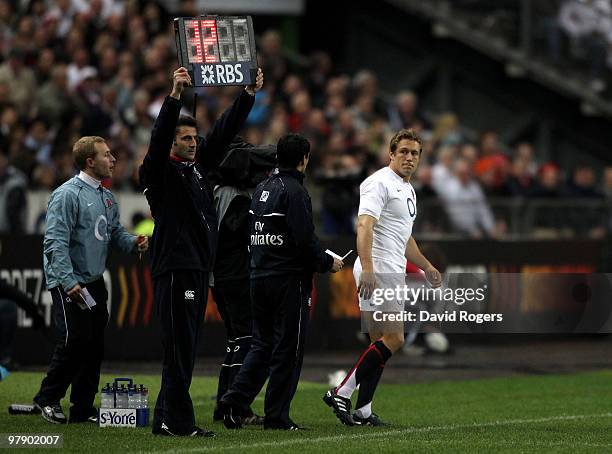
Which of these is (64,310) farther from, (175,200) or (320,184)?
(320,184)

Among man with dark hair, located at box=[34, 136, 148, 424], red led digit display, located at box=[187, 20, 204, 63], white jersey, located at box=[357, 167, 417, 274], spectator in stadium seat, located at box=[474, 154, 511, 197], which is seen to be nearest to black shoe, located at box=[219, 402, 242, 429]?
man with dark hair, located at box=[34, 136, 148, 424]

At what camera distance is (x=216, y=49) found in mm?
10773

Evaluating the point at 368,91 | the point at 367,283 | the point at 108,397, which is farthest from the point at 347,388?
the point at 368,91

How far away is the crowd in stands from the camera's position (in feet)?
64.3

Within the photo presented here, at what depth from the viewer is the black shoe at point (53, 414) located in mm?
11367

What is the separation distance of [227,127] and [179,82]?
0.90m

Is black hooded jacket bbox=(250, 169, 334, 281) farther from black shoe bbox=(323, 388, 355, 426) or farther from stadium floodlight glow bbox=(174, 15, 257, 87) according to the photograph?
black shoe bbox=(323, 388, 355, 426)

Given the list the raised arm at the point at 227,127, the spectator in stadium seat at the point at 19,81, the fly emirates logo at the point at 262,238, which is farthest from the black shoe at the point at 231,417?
the spectator in stadium seat at the point at 19,81

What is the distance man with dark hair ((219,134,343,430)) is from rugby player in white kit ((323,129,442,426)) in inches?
22.7

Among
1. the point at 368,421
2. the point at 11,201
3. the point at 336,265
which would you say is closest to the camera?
the point at 336,265

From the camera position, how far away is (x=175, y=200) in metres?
10.5

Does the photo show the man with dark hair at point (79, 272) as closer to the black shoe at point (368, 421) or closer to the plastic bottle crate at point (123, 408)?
the plastic bottle crate at point (123, 408)

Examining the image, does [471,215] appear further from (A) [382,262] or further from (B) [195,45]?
(B) [195,45]

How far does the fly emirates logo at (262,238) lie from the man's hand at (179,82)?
1.40 meters
